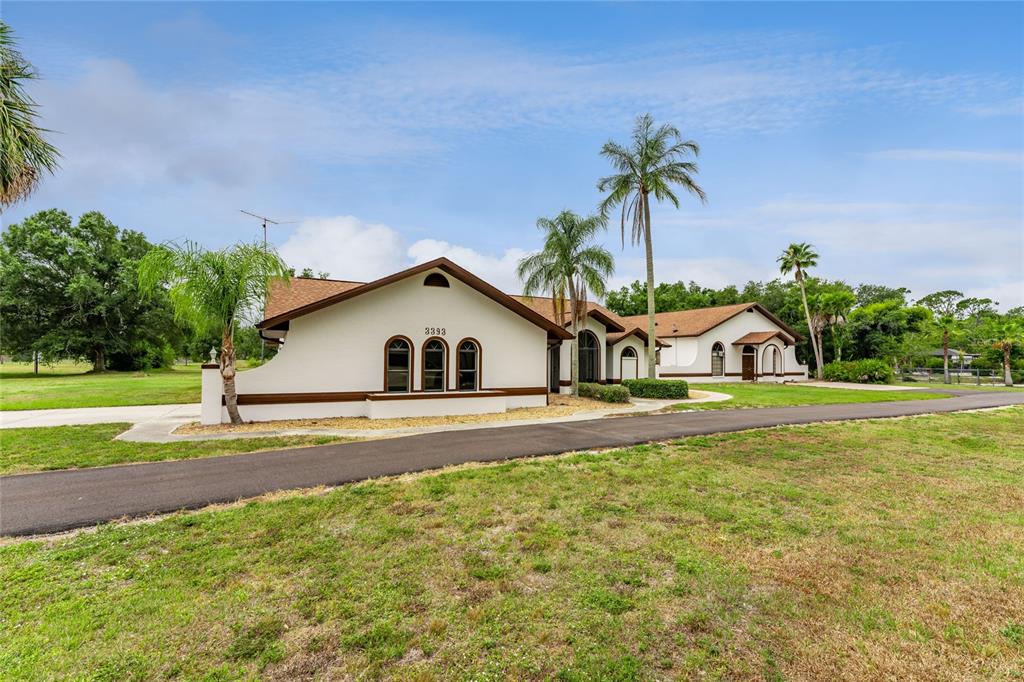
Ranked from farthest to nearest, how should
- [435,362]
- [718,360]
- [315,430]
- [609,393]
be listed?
[718,360], [609,393], [435,362], [315,430]

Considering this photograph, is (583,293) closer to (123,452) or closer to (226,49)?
(226,49)

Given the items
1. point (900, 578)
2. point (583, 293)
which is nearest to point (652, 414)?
point (583, 293)

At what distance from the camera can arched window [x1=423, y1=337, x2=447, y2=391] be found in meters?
16.3

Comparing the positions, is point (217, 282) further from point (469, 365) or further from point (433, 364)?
point (469, 365)

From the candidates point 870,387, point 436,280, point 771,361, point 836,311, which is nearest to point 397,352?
point 436,280

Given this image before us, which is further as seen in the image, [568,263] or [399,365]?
[568,263]

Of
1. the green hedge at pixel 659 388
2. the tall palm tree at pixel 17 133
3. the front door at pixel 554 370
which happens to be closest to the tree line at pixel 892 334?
the green hedge at pixel 659 388

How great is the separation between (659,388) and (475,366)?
10.2 m

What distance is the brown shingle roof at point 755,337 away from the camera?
33562 millimetres

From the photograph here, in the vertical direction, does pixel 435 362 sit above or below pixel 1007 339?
below

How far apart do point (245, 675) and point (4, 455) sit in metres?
10.5

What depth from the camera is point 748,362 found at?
34.9 m

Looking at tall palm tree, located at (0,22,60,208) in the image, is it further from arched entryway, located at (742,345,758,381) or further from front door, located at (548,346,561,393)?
arched entryway, located at (742,345,758,381)

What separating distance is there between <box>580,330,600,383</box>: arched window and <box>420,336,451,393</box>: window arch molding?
36.6 feet
